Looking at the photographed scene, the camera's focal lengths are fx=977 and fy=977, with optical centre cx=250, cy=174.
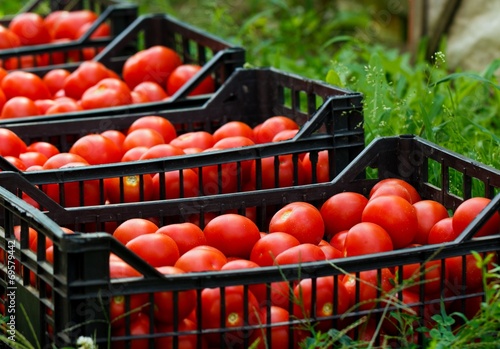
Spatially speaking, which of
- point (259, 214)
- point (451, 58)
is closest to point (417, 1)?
point (451, 58)

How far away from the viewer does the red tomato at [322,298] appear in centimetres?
226

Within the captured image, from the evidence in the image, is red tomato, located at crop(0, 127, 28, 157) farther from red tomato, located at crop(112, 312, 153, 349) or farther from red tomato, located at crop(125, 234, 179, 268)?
red tomato, located at crop(112, 312, 153, 349)

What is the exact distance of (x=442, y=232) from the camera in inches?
104

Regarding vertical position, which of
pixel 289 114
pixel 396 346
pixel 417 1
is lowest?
pixel 396 346

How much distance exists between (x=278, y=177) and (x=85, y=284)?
113 cm

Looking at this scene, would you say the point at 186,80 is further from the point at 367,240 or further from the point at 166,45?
the point at 367,240

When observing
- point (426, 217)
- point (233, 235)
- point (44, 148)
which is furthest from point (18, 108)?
point (426, 217)

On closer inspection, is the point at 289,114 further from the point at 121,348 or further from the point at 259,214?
the point at 121,348

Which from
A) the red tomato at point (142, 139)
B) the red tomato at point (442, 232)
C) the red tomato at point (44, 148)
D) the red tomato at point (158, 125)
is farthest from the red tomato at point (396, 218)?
the red tomato at point (44, 148)

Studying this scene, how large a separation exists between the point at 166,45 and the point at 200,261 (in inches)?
104

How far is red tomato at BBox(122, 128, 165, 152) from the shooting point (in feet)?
11.1

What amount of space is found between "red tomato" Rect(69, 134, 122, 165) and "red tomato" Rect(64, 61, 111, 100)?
0.97 m

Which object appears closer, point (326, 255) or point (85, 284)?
point (85, 284)

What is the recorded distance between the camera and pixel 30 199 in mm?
2799
